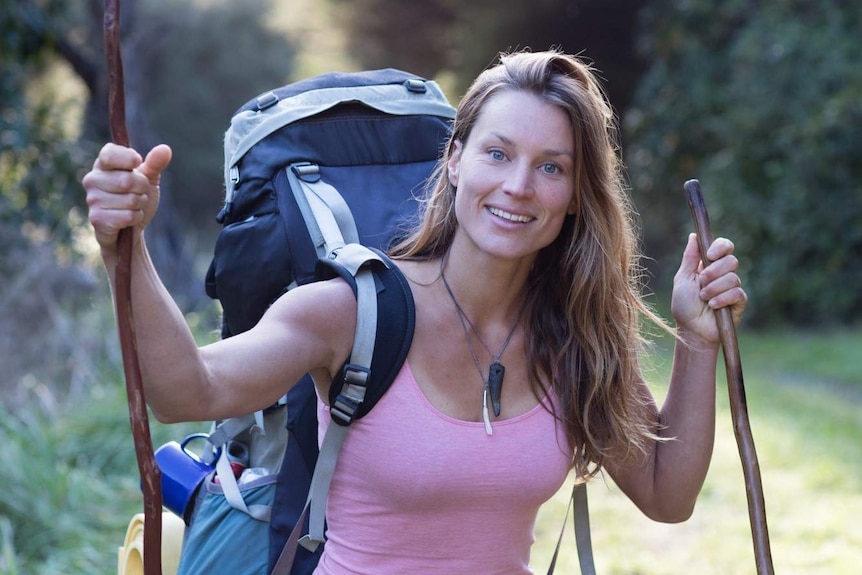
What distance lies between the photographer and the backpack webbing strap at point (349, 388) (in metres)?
2.13

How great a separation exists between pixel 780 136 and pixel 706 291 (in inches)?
378

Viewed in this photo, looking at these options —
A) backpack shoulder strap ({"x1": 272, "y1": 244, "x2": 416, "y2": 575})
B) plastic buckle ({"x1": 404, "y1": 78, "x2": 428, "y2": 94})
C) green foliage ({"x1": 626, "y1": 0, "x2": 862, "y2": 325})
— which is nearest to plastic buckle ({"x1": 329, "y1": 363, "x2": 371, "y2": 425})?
backpack shoulder strap ({"x1": 272, "y1": 244, "x2": 416, "y2": 575})

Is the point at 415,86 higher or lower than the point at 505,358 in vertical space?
higher

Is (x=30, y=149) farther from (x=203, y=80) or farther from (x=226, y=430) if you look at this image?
(x=203, y=80)

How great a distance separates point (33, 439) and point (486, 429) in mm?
4006

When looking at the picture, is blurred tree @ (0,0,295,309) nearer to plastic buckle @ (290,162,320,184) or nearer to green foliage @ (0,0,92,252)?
green foliage @ (0,0,92,252)

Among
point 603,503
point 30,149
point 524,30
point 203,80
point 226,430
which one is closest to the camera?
point 226,430

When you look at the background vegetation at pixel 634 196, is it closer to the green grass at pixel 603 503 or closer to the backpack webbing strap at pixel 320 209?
the green grass at pixel 603 503

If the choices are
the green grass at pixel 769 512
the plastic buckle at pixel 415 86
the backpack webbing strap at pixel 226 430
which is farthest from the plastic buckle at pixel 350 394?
the green grass at pixel 769 512

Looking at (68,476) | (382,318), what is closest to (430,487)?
(382,318)

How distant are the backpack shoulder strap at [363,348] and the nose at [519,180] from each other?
27 centimetres

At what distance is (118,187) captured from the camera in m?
1.66

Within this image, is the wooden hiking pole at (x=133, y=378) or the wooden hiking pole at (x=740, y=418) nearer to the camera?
the wooden hiking pole at (x=133, y=378)

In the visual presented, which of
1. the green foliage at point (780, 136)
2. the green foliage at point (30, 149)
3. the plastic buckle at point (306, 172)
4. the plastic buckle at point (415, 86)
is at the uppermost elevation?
the green foliage at point (780, 136)
